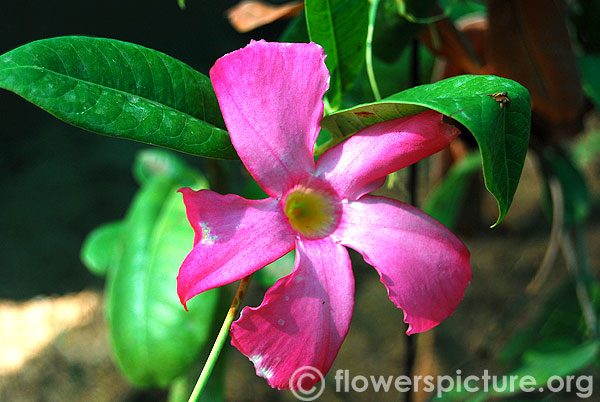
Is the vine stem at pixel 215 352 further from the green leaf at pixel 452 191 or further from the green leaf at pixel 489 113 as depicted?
the green leaf at pixel 452 191

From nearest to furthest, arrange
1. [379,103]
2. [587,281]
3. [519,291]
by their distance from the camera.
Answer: [379,103] → [587,281] → [519,291]

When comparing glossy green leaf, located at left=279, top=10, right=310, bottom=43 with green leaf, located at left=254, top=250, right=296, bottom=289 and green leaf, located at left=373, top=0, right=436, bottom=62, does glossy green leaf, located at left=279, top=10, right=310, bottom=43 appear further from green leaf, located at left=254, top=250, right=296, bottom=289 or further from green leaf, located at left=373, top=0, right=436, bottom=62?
green leaf, located at left=254, top=250, right=296, bottom=289

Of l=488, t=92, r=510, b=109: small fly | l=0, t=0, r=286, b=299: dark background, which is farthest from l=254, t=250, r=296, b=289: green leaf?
l=0, t=0, r=286, b=299: dark background

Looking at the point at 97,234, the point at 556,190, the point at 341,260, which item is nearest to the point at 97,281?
the point at 97,234

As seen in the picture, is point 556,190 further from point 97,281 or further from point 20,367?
point 97,281

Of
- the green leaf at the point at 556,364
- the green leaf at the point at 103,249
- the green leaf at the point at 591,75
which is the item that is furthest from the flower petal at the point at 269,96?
the green leaf at the point at 103,249

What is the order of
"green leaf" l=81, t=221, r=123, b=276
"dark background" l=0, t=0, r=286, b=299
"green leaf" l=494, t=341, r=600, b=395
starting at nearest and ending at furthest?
1. "green leaf" l=494, t=341, r=600, b=395
2. "green leaf" l=81, t=221, r=123, b=276
3. "dark background" l=0, t=0, r=286, b=299

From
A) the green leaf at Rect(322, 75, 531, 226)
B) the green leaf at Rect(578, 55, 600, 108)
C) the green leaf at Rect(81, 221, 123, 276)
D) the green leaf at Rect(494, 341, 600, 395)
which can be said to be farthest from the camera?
the green leaf at Rect(81, 221, 123, 276)
